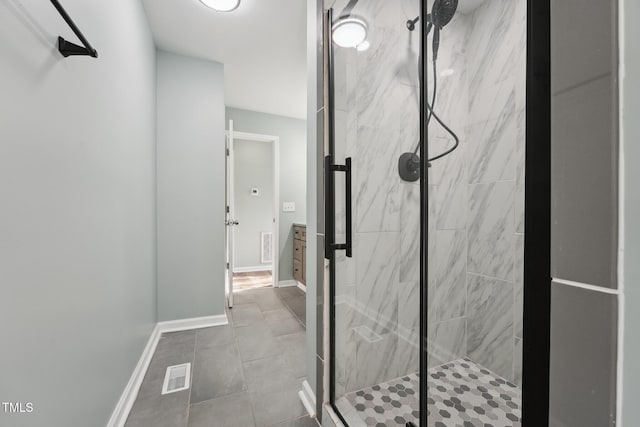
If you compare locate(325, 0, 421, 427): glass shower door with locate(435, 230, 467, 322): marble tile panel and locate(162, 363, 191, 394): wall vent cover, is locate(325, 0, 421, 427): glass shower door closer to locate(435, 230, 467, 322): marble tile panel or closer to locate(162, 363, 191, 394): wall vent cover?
locate(435, 230, 467, 322): marble tile panel

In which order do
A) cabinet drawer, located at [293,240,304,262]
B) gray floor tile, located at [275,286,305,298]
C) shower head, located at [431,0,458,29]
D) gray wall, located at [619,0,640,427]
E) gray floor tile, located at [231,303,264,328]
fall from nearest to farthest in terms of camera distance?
gray wall, located at [619,0,640,427] < shower head, located at [431,0,458,29] < gray floor tile, located at [231,303,264,328] < gray floor tile, located at [275,286,305,298] < cabinet drawer, located at [293,240,304,262]

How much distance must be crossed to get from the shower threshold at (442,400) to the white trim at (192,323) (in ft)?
5.61

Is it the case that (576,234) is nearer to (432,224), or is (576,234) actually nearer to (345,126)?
(432,224)

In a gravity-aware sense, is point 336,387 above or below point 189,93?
below

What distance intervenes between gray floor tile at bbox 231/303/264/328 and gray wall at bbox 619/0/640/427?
105 inches

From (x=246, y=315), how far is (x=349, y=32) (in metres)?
2.64

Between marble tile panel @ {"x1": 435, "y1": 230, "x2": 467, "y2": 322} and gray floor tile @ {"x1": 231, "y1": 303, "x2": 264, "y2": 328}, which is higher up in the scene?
marble tile panel @ {"x1": 435, "y1": 230, "x2": 467, "y2": 322}

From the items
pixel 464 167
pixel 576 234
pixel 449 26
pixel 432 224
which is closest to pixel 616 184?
pixel 576 234

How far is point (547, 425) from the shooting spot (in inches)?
14.4

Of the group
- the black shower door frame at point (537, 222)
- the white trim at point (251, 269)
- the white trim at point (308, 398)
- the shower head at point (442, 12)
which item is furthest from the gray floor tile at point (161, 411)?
the white trim at point (251, 269)

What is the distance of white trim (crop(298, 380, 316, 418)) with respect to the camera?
4.55 feet

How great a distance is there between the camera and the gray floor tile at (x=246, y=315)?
2613 mm

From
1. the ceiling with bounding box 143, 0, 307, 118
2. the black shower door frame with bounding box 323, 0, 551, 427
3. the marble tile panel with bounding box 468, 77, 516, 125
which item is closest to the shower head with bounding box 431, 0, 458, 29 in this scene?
the marble tile panel with bounding box 468, 77, 516, 125

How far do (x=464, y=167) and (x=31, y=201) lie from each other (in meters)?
1.61
